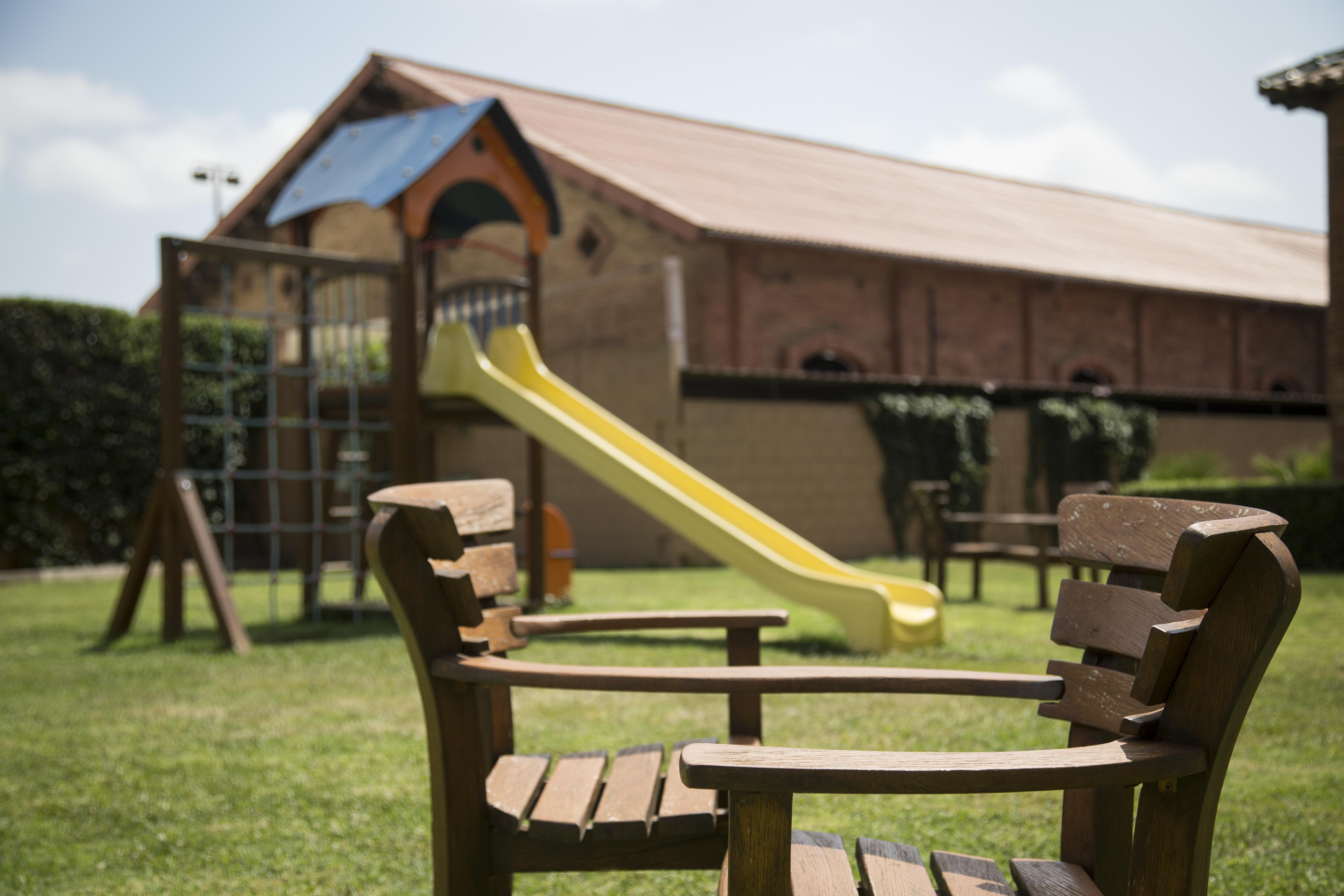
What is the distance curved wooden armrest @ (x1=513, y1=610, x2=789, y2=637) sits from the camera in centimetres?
255

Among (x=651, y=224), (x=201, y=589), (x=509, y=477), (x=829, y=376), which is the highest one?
(x=651, y=224)

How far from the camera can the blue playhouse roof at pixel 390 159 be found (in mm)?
9078

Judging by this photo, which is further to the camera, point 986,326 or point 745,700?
point 986,326

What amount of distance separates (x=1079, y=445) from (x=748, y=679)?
1494cm

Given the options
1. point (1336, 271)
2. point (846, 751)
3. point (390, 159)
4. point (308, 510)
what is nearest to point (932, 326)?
point (1336, 271)

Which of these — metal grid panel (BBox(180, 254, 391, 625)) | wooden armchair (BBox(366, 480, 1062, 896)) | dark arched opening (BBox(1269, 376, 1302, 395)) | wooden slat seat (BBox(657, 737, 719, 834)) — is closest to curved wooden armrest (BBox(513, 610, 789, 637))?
wooden armchair (BBox(366, 480, 1062, 896))

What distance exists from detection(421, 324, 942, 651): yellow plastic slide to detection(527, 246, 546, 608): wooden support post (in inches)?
10.8

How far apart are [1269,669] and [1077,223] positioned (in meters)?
20.4

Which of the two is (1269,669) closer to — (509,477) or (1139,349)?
(509,477)

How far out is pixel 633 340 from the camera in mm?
16906

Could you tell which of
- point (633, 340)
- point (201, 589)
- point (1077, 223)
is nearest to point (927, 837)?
point (201, 589)

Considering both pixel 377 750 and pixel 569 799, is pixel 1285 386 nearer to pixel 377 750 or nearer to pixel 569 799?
pixel 377 750

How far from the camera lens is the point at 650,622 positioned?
8.72ft

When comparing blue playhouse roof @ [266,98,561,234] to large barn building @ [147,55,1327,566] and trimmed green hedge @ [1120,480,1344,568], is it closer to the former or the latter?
large barn building @ [147,55,1327,566]
